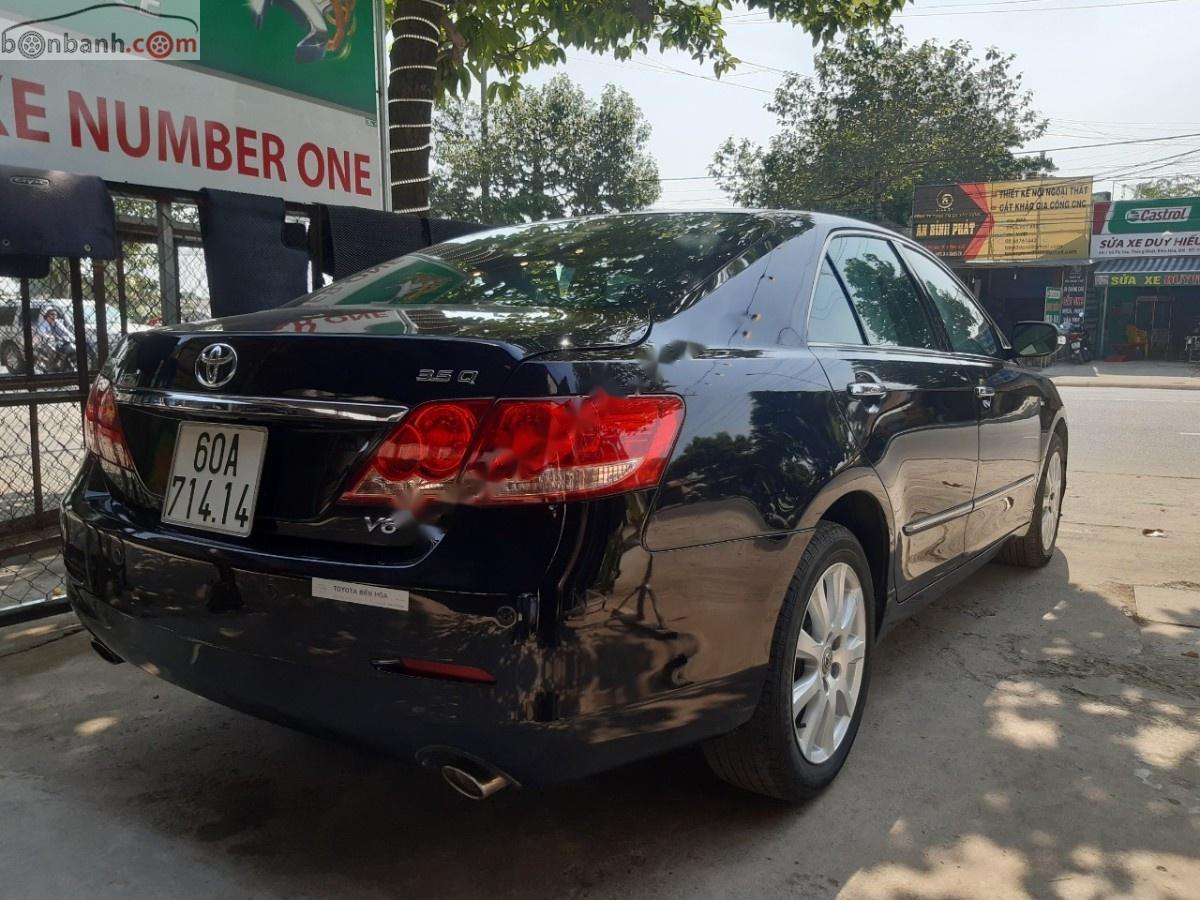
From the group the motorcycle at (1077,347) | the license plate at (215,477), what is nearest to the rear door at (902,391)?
the license plate at (215,477)

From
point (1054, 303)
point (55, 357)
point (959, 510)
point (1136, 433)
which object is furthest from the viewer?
point (1054, 303)

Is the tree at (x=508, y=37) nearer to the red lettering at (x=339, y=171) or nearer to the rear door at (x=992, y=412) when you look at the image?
the red lettering at (x=339, y=171)

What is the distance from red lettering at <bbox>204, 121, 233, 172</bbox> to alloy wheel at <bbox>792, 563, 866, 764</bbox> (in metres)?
3.82

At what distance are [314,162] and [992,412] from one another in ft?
12.2

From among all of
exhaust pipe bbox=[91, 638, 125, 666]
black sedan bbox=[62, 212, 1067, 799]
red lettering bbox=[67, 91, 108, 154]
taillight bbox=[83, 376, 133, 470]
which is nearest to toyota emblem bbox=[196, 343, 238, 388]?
black sedan bbox=[62, 212, 1067, 799]

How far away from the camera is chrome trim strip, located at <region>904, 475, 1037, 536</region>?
3.01m

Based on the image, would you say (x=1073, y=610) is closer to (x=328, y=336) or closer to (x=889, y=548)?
(x=889, y=548)

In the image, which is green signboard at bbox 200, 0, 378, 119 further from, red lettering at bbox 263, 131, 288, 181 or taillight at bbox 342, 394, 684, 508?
taillight at bbox 342, 394, 684, 508

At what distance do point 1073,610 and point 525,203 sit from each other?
112 feet

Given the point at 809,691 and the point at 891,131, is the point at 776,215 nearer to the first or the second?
the point at 809,691

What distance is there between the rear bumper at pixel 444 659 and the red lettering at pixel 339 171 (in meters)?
3.65

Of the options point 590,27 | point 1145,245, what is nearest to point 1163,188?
point 1145,245

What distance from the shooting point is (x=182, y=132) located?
4.71 meters

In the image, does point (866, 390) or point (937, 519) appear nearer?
point (866, 390)
